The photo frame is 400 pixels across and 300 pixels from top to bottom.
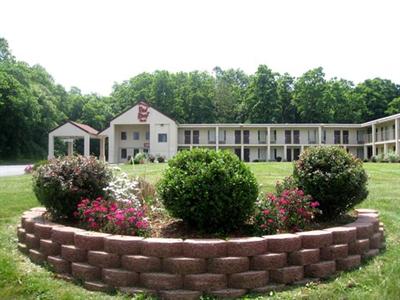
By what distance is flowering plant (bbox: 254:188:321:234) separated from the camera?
18.4 feet

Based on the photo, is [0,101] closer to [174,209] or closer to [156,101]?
[156,101]

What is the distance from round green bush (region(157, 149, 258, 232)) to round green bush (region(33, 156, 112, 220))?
4.72ft

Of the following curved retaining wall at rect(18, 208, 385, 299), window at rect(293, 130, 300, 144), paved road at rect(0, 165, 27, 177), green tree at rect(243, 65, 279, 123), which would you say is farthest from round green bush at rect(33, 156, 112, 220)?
green tree at rect(243, 65, 279, 123)

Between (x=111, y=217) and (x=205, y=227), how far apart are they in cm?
121

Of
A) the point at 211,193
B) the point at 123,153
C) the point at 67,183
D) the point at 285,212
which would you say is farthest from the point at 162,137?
the point at 211,193

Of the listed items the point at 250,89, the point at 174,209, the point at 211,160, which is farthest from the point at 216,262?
the point at 250,89

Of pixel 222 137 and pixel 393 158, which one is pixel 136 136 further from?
pixel 393 158

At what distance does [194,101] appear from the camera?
68.6 m

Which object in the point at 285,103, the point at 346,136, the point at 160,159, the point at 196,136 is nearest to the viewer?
the point at 160,159

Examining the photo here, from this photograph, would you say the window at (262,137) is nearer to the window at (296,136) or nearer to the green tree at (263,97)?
the window at (296,136)

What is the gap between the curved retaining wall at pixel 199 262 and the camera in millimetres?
4641

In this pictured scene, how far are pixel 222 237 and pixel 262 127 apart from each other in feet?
159

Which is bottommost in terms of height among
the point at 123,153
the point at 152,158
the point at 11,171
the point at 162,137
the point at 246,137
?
the point at 11,171

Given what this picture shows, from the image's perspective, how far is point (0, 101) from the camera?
1937 inches
